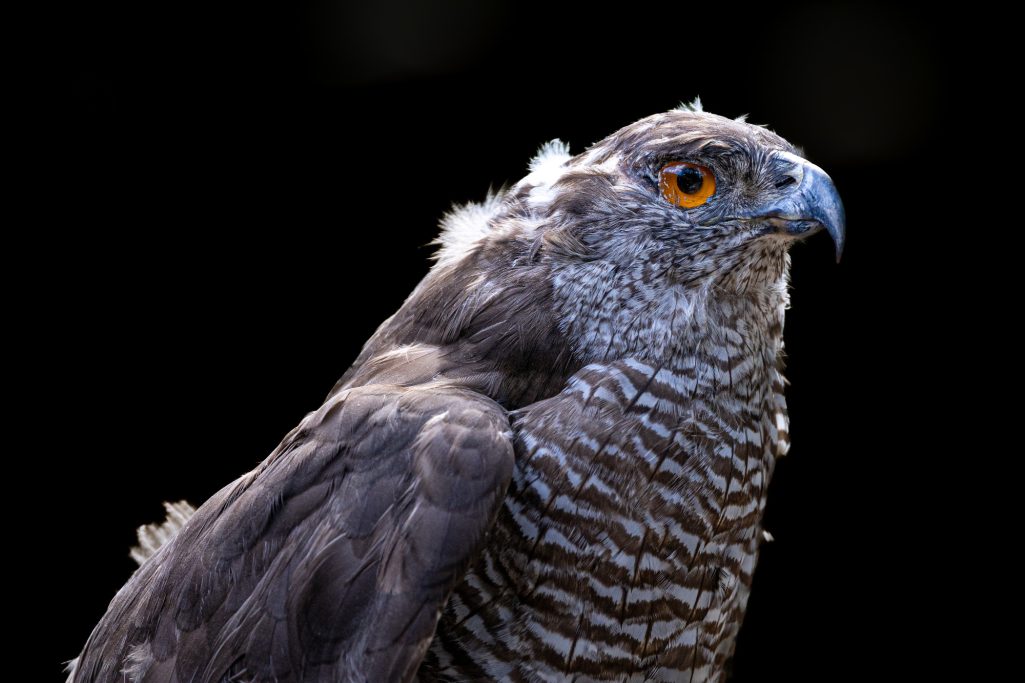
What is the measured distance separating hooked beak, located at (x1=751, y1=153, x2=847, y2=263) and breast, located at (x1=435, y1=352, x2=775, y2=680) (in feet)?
1.23

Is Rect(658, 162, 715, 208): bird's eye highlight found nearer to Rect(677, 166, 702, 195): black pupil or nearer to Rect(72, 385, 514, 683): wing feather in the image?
Rect(677, 166, 702, 195): black pupil

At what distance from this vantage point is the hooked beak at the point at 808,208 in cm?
220

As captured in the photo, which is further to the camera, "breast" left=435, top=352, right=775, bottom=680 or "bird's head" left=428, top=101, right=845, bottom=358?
"bird's head" left=428, top=101, right=845, bottom=358

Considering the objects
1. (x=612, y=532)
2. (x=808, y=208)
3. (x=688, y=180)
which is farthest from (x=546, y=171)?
(x=612, y=532)

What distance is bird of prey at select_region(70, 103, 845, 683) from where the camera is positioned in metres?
2.02

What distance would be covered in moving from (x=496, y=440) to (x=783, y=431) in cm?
83

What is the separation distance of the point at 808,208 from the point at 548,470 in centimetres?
82

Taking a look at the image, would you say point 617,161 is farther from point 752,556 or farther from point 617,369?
point 752,556

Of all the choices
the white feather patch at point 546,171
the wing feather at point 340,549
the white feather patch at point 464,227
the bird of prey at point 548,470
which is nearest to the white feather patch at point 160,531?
the bird of prey at point 548,470

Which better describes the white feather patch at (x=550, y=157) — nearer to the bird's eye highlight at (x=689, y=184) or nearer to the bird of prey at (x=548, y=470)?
the bird of prey at (x=548, y=470)

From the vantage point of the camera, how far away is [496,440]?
2.04 m

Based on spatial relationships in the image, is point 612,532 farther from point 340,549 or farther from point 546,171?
point 546,171

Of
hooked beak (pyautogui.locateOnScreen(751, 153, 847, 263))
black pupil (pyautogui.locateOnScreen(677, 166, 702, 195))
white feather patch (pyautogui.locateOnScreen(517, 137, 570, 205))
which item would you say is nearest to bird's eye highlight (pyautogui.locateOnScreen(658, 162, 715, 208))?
black pupil (pyautogui.locateOnScreen(677, 166, 702, 195))

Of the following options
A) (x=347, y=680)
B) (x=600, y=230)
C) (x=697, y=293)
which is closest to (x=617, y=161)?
(x=600, y=230)
